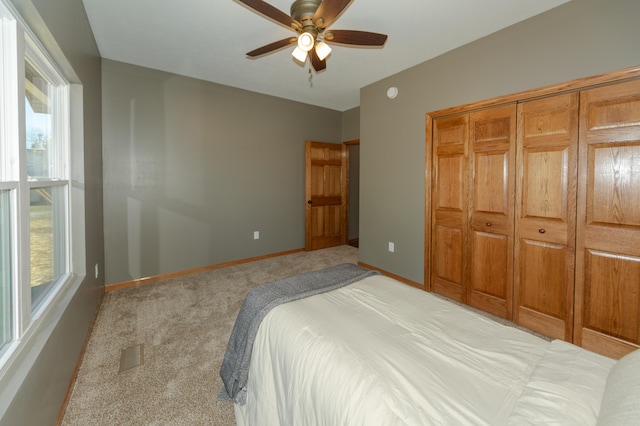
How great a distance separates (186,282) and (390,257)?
8.85ft

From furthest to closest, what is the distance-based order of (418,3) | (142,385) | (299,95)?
(299,95)
(418,3)
(142,385)

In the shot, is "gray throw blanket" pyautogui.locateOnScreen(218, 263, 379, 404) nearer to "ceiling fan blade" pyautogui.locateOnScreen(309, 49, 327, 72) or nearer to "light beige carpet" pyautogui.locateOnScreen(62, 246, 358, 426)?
"light beige carpet" pyautogui.locateOnScreen(62, 246, 358, 426)

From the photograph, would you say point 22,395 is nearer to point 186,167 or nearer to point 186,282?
point 186,282

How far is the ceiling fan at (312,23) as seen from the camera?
167 cm

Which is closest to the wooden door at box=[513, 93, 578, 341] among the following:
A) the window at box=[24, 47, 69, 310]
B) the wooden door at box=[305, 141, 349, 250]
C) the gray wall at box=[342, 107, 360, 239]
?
the gray wall at box=[342, 107, 360, 239]

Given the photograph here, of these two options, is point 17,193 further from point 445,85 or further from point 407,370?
point 445,85

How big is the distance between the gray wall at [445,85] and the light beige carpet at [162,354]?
5.98 feet

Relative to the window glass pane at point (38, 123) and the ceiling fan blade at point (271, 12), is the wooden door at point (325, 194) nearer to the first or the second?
the ceiling fan blade at point (271, 12)

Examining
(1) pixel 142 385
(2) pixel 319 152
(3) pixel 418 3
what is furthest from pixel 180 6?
(2) pixel 319 152

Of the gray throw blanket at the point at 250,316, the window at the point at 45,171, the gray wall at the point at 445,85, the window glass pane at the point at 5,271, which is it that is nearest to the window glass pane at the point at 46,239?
the window at the point at 45,171

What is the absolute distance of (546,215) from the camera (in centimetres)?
233

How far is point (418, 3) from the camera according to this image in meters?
2.20

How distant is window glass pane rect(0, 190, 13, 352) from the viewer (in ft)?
3.67

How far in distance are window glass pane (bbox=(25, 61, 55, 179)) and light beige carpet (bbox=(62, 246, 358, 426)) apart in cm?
134
